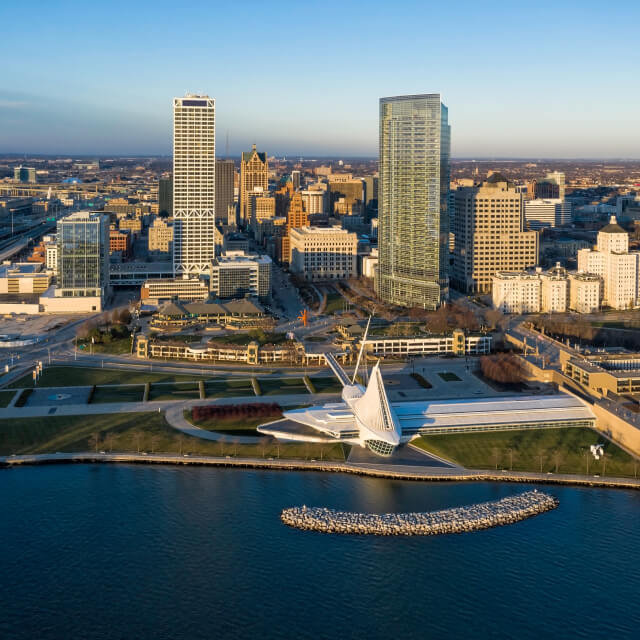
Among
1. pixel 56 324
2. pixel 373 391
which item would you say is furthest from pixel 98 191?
pixel 373 391

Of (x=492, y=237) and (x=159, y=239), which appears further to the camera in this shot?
(x=159, y=239)

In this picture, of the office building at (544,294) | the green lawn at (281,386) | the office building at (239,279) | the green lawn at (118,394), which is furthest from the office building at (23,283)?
the office building at (544,294)

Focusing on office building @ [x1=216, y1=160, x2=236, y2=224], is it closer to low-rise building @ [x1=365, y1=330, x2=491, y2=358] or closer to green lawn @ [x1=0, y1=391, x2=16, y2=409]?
low-rise building @ [x1=365, y1=330, x2=491, y2=358]

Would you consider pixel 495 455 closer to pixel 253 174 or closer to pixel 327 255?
pixel 327 255

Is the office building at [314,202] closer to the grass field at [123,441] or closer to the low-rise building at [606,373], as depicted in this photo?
the low-rise building at [606,373]

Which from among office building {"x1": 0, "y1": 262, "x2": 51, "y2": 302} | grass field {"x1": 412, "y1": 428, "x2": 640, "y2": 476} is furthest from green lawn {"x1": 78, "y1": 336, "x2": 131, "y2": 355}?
grass field {"x1": 412, "y1": 428, "x2": 640, "y2": 476}

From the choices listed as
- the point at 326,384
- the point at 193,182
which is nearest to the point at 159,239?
the point at 193,182

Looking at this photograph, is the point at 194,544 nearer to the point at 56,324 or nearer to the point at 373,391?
the point at 373,391
